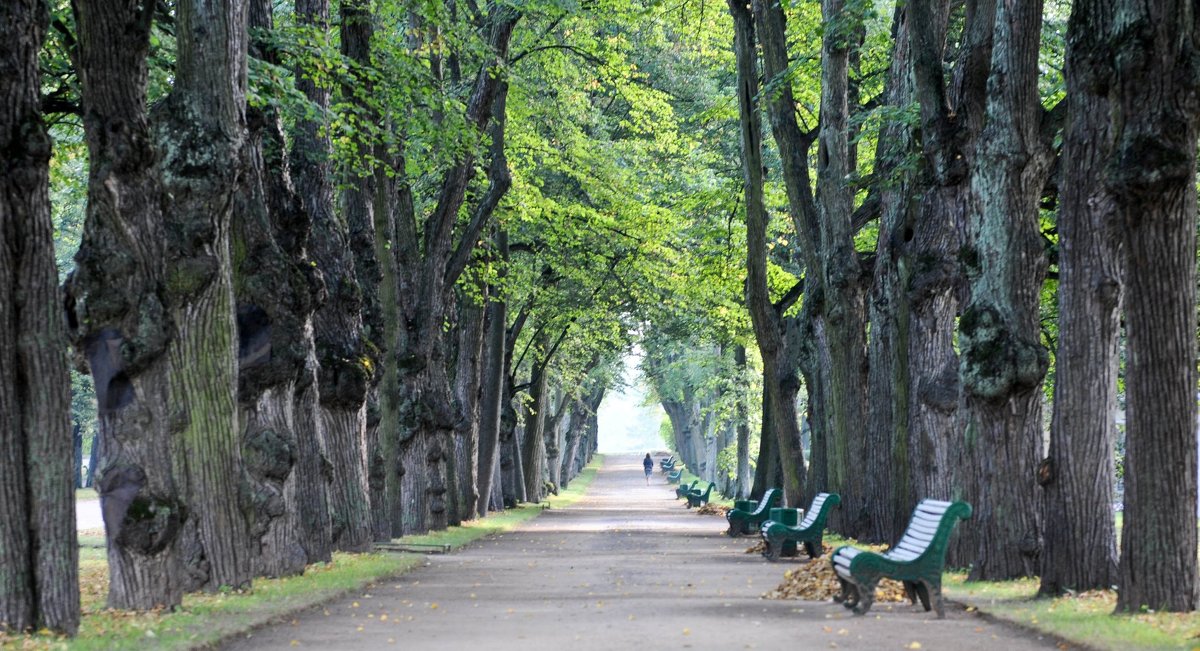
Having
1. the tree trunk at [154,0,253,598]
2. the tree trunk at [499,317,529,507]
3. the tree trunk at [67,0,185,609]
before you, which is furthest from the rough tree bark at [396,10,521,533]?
the tree trunk at [499,317,529,507]

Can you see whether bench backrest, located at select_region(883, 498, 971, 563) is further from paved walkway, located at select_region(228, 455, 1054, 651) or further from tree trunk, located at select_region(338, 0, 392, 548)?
tree trunk, located at select_region(338, 0, 392, 548)

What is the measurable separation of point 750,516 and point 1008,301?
15.1 m

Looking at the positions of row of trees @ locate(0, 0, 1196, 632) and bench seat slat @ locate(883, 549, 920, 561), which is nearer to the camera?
row of trees @ locate(0, 0, 1196, 632)

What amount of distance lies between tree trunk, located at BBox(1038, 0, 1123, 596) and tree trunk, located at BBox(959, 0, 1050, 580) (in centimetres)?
150

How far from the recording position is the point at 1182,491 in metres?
11.9

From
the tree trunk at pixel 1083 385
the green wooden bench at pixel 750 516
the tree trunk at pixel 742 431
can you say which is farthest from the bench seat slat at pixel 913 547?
the tree trunk at pixel 742 431

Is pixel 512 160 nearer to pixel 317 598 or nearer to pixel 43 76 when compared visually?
pixel 43 76

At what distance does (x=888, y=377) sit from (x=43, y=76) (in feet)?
41.2

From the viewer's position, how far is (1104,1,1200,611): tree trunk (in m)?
11.9

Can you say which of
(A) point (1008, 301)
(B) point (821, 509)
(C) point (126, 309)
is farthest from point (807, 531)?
(C) point (126, 309)

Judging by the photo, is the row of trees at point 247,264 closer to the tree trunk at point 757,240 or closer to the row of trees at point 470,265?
the row of trees at point 470,265

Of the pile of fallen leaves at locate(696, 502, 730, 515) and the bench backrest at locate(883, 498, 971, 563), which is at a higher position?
the bench backrest at locate(883, 498, 971, 563)

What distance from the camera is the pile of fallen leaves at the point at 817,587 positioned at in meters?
14.8

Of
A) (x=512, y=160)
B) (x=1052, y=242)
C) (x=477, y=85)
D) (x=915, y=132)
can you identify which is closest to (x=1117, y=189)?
(x=915, y=132)
